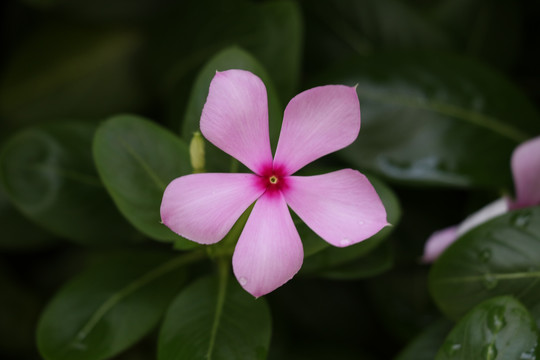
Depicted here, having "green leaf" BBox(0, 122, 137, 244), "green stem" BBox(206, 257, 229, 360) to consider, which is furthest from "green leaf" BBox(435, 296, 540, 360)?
"green leaf" BBox(0, 122, 137, 244)

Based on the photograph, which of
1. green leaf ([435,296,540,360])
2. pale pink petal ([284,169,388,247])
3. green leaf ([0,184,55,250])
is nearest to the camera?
pale pink petal ([284,169,388,247])

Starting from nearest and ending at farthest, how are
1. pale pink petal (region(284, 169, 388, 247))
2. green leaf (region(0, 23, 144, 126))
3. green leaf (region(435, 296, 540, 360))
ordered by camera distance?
1. pale pink petal (region(284, 169, 388, 247))
2. green leaf (region(435, 296, 540, 360))
3. green leaf (region(0, 23, 144, 126))

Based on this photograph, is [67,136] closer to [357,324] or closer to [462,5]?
[357,324]

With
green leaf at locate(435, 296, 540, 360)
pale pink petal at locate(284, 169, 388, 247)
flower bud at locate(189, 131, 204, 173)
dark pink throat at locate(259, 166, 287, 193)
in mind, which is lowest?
green leaf at locate(435, 296, 540, 360)

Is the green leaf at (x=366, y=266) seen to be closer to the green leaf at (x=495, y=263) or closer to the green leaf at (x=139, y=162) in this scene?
the green leaf at (x=495, y=263)

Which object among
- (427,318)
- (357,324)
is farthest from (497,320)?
(357,324)

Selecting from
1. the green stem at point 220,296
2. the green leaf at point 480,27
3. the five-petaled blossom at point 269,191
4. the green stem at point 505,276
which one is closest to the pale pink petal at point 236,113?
the five-petaled blossom at point 269,191

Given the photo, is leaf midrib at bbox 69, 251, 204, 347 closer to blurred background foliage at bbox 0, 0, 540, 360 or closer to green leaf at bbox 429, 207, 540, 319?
blurred background foliage at bbox 0, 0, 540, 360
